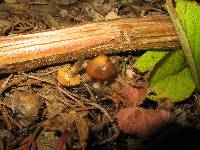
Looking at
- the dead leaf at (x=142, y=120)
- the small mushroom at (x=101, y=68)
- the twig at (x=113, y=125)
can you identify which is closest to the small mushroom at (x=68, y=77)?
the small mushroom at (x=101, y=68)

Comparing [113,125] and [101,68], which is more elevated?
[101,68]

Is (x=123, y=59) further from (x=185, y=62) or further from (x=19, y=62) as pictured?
(x=19, y=62)

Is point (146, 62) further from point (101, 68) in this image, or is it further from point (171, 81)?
point (101, 68)

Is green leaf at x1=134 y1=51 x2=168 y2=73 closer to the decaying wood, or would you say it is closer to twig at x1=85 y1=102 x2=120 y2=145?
the decaying wood

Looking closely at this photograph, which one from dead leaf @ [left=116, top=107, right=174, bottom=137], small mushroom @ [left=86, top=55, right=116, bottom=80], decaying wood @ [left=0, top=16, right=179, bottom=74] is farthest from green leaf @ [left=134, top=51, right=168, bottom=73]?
dead leaf @ [left=116, top=107, right=174, bottom=137]

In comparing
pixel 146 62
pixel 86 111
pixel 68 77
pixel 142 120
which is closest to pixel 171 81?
pixel 146 62

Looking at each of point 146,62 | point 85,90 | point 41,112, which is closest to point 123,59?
point 146,62
